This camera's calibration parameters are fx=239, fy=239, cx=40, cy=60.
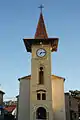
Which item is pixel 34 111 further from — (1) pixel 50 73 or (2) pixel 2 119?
(2) pixel 2 119

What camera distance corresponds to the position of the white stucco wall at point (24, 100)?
3675cm

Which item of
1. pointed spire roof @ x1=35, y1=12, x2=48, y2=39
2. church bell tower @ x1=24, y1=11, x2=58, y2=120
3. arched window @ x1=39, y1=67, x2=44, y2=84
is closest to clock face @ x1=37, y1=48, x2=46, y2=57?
church bell tower @ x1=24, y1=11, x2=58, y2=120

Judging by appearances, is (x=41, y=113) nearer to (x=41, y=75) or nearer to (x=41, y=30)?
(x=41, y=75)

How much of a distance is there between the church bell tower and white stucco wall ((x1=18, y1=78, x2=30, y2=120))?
3040 mm

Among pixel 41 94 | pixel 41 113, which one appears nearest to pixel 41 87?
pixel 41 94

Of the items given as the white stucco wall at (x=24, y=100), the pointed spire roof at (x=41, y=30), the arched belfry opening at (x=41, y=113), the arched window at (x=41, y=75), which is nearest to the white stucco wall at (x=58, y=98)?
the arched belfry opening at (x=41, y=113)

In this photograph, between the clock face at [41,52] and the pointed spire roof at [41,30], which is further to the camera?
the pointed spire roof at [41,30]

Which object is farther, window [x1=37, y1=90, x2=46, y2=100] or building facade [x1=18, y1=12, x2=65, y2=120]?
window [x1=37, y1=90, x2=46, y2=100]

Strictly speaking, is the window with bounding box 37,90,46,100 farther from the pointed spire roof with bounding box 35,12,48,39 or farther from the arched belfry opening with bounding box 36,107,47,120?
the pointed spire roof with bounding box 35,12,48,39

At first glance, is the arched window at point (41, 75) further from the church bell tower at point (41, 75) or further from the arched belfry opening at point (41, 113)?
the arched belfry opening at point (41, 113)

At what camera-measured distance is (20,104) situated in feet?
123

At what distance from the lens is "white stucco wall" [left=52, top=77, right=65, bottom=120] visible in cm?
3644

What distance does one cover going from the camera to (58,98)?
37406 mm

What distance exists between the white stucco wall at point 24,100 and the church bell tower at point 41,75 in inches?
120
